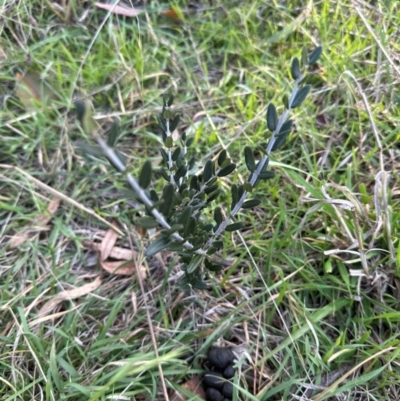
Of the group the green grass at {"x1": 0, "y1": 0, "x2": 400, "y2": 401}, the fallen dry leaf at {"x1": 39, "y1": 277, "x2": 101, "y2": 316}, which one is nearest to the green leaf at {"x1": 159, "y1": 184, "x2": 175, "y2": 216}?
the green grass at {"x1": 0, "y1": 0, "x2": 400, "y2": 401}

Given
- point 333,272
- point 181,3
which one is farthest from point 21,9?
point 333,272

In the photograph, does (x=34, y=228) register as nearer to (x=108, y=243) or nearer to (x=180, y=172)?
(x=108, y=243)

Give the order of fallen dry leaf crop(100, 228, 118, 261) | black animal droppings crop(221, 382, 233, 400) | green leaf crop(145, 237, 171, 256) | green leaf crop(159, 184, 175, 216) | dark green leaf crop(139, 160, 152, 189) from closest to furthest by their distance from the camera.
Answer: dark green leaf crop(139, 160, 152, 189)
green leaf crop(159, 184, 175, 216)
green leaf crop(145, 237, 171, 256)
black animal droppings crop(221, 382, 233, 400)
fallen dry leaf crop(100, 228, 118, 261)

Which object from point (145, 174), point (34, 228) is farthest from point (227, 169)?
point (34, 228)

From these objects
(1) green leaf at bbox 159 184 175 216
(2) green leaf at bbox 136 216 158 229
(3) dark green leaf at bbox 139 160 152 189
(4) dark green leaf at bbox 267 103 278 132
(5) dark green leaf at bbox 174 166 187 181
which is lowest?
(5) dark green leaf at bbox 174 166 187 181

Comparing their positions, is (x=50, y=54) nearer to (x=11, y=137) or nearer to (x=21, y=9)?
(x=21, y=9)

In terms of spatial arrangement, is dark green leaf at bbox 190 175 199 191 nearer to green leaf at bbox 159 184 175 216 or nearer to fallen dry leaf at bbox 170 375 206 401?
green leaf at bbox 159 184 175 216

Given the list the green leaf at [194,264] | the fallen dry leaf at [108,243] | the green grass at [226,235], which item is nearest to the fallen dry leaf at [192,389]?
the green grass at [226,235]
